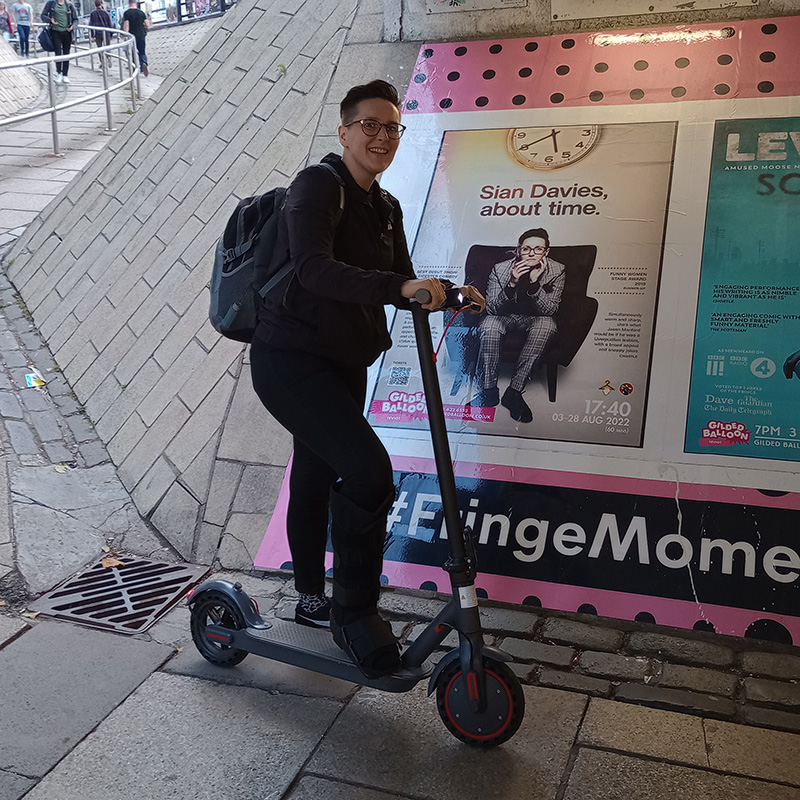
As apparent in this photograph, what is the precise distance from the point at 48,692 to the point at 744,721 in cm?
210

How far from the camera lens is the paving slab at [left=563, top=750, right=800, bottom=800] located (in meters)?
2.19

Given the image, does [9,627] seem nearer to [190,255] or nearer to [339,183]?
[339,183]

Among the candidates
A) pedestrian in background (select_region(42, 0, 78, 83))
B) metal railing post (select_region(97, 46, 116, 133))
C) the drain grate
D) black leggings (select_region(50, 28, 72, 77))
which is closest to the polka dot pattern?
the drain grate

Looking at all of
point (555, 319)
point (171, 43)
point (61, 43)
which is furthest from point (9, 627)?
point (171, 43)

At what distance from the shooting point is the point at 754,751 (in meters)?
2.38

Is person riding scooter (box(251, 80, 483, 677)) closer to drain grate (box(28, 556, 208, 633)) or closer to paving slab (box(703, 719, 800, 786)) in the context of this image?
paving slab (box(703, 719, 800, 786))

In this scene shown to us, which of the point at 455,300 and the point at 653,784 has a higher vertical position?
the point at 455,300

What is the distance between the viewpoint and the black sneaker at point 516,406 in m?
3.46

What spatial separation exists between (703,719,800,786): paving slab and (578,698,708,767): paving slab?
36mm

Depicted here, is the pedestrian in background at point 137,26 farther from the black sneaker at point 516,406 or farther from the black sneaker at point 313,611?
the black sneaker at point 313,611

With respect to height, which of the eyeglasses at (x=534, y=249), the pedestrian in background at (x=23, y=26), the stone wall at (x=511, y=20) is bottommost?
the eyeglasses at (x=534, y=249)

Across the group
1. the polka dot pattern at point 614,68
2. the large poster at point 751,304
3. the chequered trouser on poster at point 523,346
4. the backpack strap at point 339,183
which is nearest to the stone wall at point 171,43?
the polka dot pattern at point 614,68

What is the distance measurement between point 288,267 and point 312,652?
1.15 meters

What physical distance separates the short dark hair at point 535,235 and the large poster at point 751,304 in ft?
2.10
